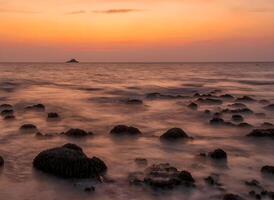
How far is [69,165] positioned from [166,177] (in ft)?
10.1

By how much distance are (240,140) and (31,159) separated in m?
9.90

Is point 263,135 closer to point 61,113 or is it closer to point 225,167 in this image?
point 225,167

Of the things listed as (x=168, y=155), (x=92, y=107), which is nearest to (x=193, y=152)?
(x=168, y=155)

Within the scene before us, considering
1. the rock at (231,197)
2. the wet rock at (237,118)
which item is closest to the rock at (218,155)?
the rock at (231,197)

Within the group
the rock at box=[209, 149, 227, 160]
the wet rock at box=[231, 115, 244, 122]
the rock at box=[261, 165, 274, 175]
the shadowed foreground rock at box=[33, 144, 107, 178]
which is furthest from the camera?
the wet rock at box=[231, 115, 244, 122]

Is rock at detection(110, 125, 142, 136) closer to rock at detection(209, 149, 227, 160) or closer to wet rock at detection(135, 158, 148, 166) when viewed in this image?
wet rock at detection(135, 158, 148, 166)

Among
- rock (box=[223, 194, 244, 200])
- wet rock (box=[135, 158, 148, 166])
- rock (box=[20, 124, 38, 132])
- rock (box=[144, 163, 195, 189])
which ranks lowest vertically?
rock (box=[20, 124, 38, 132])

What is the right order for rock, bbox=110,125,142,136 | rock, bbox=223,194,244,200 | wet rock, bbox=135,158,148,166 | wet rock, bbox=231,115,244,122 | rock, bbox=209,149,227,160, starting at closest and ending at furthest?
rock, bbox=223,194,244,200 → wet rock, bbox=135,158,148,166 → rock, bbox=209,149,227,160 → rock, bbox=110,125,142,136 → wet rock, bbox=231,115,244,122

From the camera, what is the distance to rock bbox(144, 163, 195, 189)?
13.2m

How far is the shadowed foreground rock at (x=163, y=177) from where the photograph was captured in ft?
43.4

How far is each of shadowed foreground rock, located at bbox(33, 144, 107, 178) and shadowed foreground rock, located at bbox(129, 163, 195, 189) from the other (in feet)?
4.00

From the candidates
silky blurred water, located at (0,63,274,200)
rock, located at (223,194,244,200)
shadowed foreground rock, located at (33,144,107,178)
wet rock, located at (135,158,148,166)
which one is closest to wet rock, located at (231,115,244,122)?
silky blurred water, located at (0,63,274,200)

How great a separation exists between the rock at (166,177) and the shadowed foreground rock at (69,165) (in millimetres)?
1703

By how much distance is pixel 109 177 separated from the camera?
14188mm
